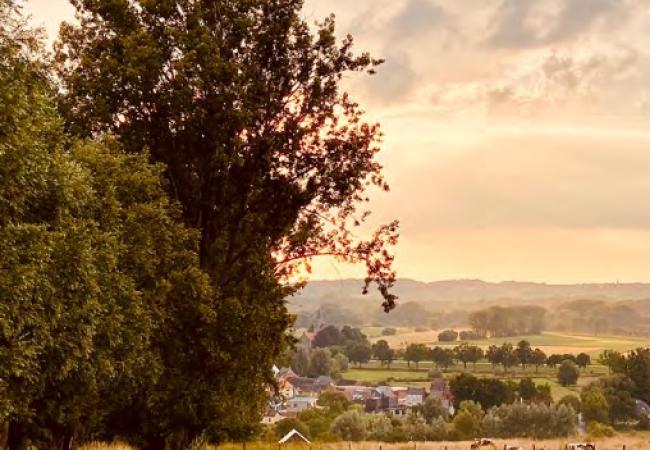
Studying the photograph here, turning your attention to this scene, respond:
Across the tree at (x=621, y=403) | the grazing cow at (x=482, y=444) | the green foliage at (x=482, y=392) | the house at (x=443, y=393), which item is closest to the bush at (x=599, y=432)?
the grazing cow at (x=482, y=444)

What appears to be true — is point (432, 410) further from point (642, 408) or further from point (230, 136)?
point (230, 136)

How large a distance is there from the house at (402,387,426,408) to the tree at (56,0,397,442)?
6287 inches

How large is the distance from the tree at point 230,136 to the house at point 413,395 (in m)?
160

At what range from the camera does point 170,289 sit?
90.0 feet

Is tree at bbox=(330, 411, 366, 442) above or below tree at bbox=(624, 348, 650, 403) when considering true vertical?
below

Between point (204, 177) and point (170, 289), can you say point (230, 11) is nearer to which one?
point (204, 177)

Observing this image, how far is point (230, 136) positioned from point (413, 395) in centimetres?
17214

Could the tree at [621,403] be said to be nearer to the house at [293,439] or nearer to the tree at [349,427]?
the tree at [349,427]

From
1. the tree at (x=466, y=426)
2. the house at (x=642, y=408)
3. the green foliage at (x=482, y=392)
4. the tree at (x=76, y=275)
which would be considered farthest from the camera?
the green foliage at (x=482, y=392)

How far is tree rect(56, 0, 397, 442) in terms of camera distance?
30000 millimetres

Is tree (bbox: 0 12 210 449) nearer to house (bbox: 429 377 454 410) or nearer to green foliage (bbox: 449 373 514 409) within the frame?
house (bbox: 429 377 454 410)

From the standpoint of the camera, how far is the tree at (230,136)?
1181 inches

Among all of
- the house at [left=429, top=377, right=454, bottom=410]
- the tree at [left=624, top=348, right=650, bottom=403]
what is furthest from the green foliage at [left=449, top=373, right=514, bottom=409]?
the tree at [left=624, top=348, right=650, bottom=403]

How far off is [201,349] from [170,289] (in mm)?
3931
